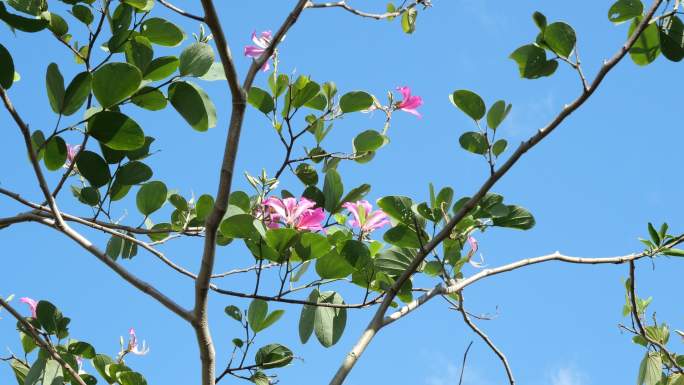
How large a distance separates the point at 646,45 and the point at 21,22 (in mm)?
1126

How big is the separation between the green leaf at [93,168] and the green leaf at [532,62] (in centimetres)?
79

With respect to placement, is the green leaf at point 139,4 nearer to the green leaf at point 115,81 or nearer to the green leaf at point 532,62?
the green leaf at point 115,81

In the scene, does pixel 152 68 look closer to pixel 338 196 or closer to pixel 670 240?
pixel 338 196

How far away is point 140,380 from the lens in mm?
1483

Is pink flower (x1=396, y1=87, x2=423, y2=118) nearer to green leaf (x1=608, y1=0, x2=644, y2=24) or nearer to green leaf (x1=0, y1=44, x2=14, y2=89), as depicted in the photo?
green leaf (x1=608, y1=0, x2=644, y2=24)

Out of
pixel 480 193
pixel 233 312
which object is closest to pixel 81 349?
pixel 233 312

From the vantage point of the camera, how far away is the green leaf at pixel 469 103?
141cm

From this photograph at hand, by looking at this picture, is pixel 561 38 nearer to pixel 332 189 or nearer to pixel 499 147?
pixel 499 147

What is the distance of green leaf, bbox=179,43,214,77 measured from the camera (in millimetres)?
1368

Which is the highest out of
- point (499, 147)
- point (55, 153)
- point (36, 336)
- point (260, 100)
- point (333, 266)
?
point (260, 100)

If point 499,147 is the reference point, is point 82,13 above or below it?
above

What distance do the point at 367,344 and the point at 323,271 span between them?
6.8 inches

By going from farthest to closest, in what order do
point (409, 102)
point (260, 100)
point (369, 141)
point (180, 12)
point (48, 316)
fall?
point (409, 102) → point (369, 141) → point (260, 100) → point (48, 316) → point (180, 12)

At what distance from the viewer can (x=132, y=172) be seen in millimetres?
1493
